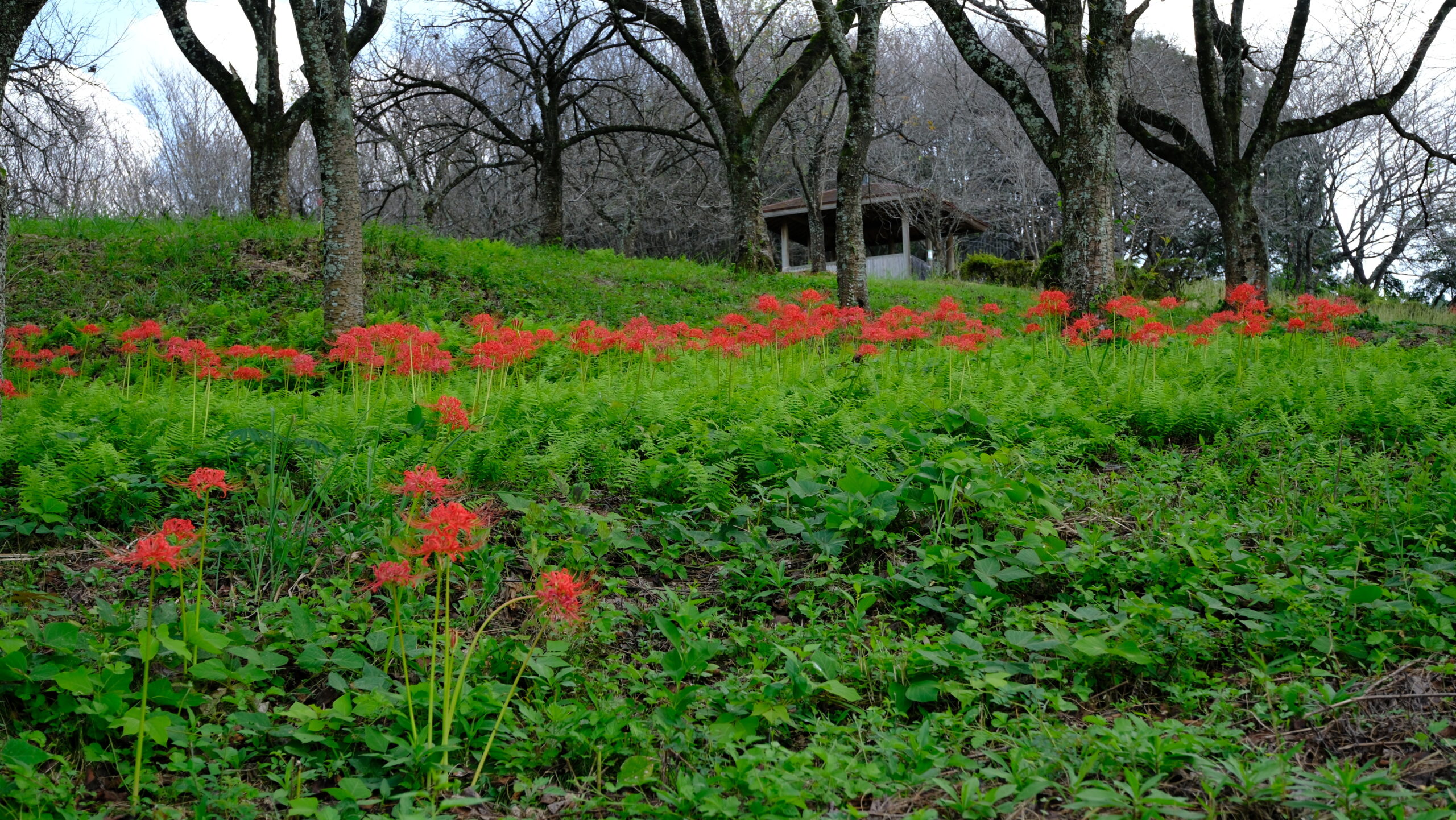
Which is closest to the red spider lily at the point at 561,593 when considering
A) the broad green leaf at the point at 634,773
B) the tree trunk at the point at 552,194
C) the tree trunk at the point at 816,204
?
the broad green leaf at the point at 634,773

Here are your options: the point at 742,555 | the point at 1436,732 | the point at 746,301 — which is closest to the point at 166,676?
the point at 742,555

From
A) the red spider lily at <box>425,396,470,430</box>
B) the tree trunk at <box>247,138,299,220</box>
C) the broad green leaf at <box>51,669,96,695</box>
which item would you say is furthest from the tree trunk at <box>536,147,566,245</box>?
the broad green leaf at <box>51,669,96,695</box>

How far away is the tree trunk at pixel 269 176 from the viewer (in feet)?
39.1

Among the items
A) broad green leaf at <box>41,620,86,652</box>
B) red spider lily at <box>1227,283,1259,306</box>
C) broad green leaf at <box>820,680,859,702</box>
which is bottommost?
broad green leaf at <box>820,680,859,702</box>

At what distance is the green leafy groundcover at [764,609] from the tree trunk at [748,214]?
10303 millimetres

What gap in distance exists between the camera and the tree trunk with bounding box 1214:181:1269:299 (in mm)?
12320

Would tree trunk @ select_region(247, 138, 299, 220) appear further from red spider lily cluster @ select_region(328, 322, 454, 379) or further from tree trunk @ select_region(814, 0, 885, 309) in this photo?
red spider lily cluster @ select_region(328, 322, 454, 379)

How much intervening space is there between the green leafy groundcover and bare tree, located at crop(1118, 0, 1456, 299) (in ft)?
29.4

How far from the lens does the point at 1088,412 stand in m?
4.63

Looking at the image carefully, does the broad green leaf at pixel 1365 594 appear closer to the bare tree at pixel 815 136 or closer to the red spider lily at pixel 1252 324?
the red spider lily at pixel 1252 324

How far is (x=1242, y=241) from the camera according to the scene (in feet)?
40.5

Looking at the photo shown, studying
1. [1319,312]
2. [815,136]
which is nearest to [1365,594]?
[1319,312]

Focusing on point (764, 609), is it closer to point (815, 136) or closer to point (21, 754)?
point (21, 754)

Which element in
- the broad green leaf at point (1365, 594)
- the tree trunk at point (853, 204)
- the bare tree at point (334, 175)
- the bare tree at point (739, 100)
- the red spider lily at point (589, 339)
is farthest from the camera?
the bare tree at point (739, 100)
